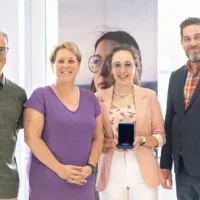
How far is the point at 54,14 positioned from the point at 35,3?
187 millimetres

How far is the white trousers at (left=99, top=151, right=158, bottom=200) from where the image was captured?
200 centimetres

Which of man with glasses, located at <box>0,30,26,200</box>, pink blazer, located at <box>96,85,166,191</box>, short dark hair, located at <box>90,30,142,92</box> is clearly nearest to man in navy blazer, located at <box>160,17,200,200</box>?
pink blazer, located at <box>96,85,166,191</box>

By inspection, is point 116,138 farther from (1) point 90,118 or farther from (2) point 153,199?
(2) point 153,199

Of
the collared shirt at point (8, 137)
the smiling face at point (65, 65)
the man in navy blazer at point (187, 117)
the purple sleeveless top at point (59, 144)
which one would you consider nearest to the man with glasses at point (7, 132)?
the collared shirt at point (8, 137)

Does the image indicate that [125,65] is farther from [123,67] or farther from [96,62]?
[96,62]

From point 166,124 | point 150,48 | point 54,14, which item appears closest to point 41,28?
point 54,14

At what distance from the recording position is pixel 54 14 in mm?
2857

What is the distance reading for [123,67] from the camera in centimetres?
209

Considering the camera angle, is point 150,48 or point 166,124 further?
point 150,48

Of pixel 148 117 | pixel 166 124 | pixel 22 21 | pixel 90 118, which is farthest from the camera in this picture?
pixel 22 21

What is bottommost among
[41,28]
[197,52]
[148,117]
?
[148,117]

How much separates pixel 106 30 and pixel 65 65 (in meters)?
0.98

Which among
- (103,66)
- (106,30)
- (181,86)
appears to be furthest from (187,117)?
(106,30)

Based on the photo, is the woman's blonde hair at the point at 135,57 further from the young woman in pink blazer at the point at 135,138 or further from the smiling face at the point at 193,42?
the smiling face at the point at 193,42
